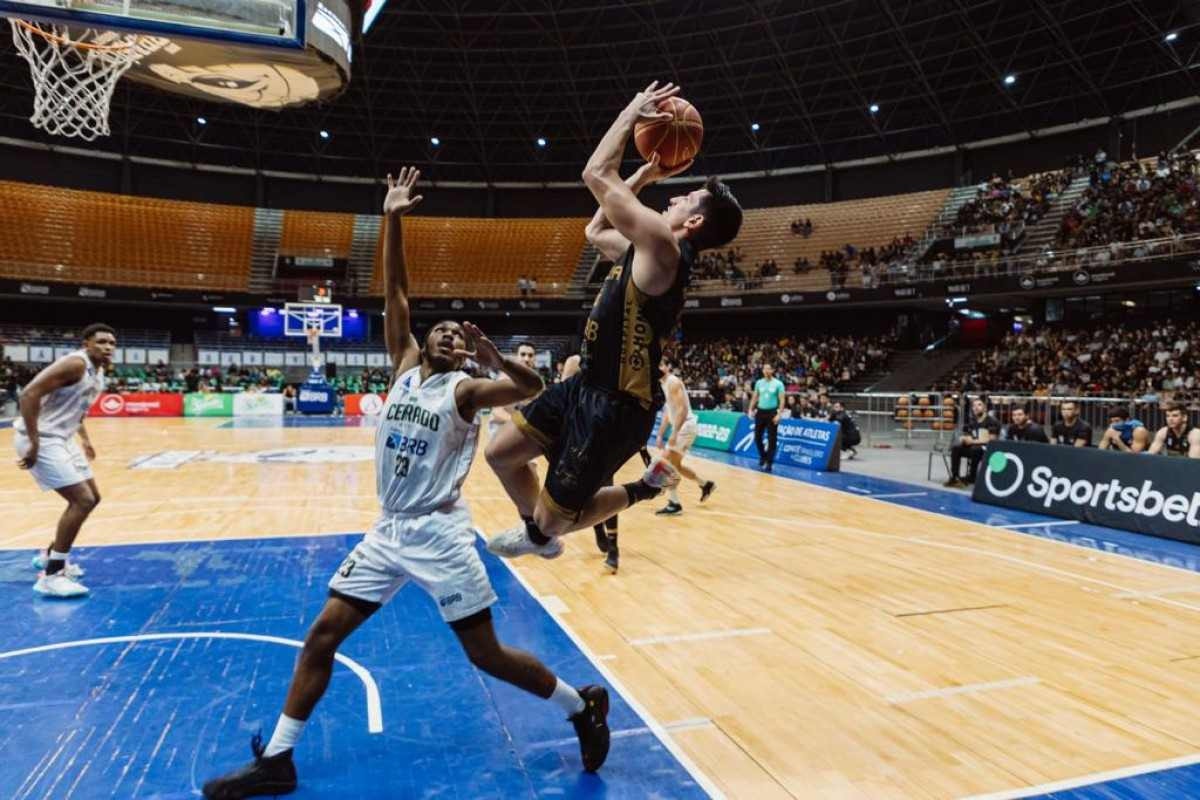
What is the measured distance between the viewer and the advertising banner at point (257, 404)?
26891 mm

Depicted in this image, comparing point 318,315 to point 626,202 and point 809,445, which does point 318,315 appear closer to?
point 809,445

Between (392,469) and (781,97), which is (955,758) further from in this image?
(781,97)

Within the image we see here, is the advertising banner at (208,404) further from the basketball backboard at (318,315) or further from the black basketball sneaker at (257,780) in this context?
the black basketball sneaker at (257,780)

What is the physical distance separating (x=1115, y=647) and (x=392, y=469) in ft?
15.3

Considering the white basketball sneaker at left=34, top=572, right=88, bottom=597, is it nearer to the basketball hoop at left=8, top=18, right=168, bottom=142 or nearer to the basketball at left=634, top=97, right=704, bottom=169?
the basketball at left=634, top=97, right=704, bottom=169

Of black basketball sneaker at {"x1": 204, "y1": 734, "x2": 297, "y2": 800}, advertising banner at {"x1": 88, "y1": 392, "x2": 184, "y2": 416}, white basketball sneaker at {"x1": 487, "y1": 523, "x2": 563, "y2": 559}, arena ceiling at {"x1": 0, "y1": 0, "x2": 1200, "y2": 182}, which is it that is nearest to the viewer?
black basketball sneaker at {"x1": 204, "y1": 734, "x2": 297, "y2": 800}

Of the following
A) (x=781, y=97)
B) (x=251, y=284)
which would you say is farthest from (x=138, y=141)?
(x=781, y=97)

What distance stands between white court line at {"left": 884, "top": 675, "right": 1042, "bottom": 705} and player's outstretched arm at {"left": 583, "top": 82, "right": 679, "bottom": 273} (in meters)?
2.60

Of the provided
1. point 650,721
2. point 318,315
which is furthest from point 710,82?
point 650,721

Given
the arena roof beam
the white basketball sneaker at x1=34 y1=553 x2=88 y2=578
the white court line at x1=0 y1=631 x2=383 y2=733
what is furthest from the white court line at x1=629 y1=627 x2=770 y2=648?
the arena roof beam

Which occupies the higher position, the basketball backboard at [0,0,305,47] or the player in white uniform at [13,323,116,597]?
the basketball backboard at [0,0,305,47]

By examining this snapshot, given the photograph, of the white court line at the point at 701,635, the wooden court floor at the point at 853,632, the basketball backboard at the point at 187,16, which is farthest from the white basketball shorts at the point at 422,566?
the basketball backboard at the point at 187,16

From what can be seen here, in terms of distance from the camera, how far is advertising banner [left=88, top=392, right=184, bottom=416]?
2512 cm

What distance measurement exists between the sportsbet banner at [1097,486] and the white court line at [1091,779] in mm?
5936
